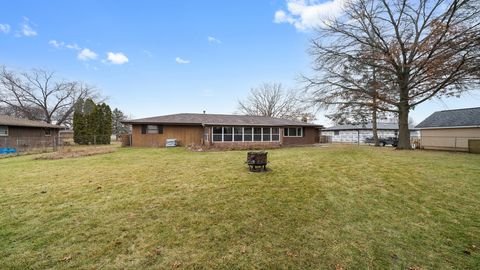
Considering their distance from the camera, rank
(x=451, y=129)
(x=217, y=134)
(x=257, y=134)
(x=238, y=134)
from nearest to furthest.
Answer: (x=451, y=129) < (x=217, y=134) < (x=238, y=134) < (x=257, y=134)

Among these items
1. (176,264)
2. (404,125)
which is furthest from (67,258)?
(404,125)

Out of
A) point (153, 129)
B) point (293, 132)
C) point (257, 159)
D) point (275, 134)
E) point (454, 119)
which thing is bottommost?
point (257, 159)

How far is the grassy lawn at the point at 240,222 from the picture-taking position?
3057 millimetres

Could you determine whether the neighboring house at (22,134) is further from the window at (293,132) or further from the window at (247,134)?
the window at (293,132)

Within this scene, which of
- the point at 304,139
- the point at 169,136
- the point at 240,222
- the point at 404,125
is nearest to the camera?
the point at 240,222

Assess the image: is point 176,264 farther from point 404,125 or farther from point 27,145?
point 27,145

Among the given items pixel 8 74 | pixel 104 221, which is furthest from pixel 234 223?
pixel 8 74

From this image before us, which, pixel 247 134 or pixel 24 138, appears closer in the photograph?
pixel 24 138

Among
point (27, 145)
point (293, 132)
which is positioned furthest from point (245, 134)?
point (27, 145)

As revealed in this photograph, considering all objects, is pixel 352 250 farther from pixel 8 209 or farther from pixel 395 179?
pixel 8 209

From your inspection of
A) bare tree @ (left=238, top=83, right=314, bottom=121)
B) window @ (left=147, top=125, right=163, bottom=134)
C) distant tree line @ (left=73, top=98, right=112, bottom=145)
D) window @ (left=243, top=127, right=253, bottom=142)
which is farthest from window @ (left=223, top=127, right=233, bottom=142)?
bare tree @ (left=238, top=83, right=314, bottom=121)

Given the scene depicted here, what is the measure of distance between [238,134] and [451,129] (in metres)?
19.6

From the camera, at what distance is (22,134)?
21.0 m

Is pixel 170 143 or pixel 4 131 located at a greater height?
pixel 4 131
